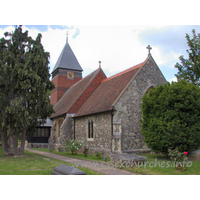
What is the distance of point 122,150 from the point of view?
46.9 ft

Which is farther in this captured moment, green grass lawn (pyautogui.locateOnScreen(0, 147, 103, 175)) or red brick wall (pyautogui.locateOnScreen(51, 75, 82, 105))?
red brick wall (pyautogui.locateOnScreen(51, 75, 82, 105))

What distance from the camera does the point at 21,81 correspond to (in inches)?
547

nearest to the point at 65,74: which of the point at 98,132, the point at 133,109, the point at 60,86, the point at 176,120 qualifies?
the point at 60,86

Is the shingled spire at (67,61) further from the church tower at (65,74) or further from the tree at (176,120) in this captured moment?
the tree at (176,120)

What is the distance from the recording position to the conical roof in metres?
32.0

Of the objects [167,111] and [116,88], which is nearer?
[167,111]

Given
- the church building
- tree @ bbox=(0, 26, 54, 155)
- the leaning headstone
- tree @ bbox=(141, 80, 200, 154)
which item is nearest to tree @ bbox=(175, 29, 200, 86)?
the church building

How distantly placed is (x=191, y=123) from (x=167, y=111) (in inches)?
55.5

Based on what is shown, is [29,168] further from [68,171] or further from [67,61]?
[67,61]

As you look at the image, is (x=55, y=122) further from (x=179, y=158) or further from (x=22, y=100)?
(x=179, y=158)

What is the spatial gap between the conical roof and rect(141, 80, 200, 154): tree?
72.3 ft

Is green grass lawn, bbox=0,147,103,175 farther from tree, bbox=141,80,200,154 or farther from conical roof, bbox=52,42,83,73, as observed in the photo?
conical roof, bbox=52,42,83,73

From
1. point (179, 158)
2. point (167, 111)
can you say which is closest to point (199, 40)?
point (167, 111)

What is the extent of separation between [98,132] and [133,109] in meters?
3.32
